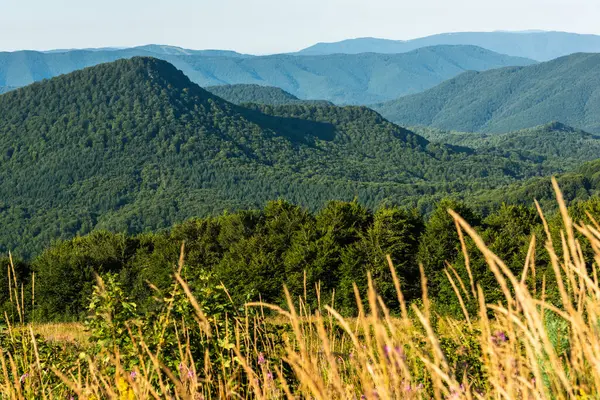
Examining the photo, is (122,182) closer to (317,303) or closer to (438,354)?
(317,303)

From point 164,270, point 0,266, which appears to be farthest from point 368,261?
point 0,266

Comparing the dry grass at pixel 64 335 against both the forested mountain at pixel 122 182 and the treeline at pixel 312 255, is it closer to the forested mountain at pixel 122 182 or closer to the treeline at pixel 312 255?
the treeline at pixel 312 255

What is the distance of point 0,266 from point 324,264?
20.2m

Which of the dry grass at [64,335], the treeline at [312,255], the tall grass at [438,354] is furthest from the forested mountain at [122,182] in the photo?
the tall grass at [438,354]

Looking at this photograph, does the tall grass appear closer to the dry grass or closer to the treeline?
the dry grass

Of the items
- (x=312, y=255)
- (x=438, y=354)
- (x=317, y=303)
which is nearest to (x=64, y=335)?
(x=317, y=303)

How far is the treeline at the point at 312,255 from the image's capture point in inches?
1243

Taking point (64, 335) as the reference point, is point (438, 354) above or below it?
above

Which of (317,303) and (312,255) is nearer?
(317,303)

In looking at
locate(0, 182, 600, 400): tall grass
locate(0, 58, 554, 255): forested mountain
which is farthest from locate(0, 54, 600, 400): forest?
locate(0, 58, 554, 255): forested mountain

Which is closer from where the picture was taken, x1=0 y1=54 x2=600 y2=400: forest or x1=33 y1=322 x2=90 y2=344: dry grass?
x1=0 y1=54 x2=600 y2=400: forest

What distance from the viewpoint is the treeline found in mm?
31562

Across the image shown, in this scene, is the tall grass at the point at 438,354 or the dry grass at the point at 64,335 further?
the dry grass at the point at 64,335

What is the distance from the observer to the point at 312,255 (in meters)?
33.6
